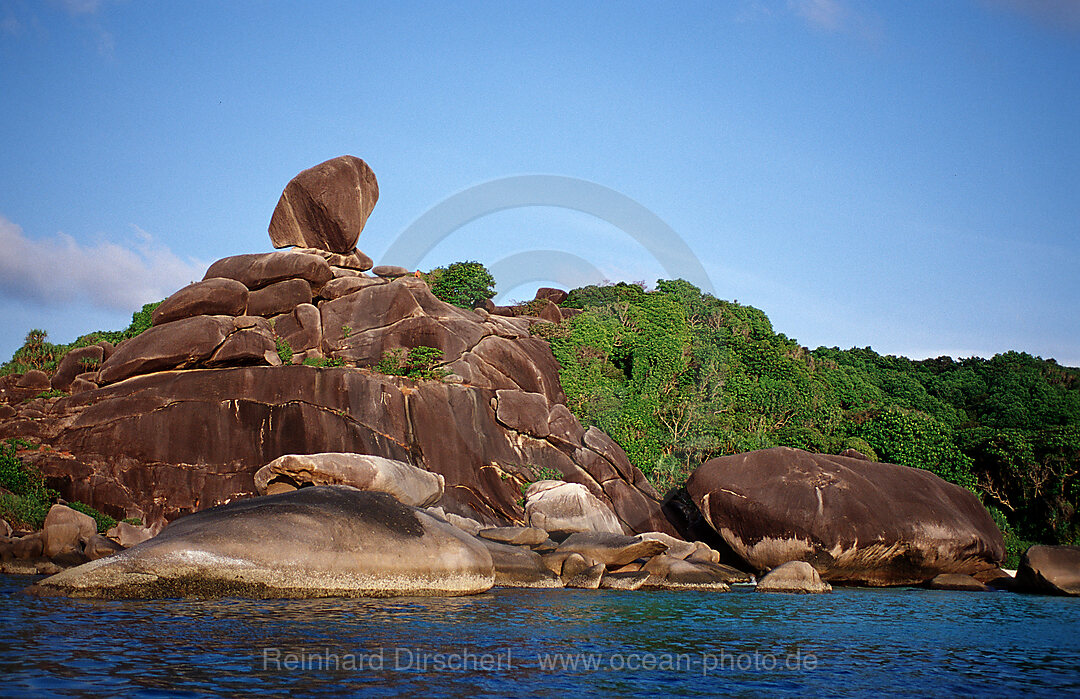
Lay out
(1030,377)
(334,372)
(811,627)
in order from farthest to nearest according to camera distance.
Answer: (1030,377) < (334,372) < (811,627)

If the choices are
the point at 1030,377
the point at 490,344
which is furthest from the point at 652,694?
the point at 1030,377

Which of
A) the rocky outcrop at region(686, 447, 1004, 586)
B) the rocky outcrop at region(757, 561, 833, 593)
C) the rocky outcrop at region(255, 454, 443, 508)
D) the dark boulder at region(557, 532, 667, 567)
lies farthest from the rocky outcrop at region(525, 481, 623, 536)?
the rocky outcrop at region(757, 561, 833, 593)

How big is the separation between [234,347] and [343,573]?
1643 centimetres

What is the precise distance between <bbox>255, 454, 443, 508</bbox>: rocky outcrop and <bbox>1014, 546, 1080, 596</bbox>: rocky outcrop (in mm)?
17586

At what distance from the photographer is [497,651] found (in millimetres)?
10453

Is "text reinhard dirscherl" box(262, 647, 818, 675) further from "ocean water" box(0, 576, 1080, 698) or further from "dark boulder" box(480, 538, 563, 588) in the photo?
"dark boulder" box(480, 538, 563, 588)

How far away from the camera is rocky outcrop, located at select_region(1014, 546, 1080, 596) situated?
23109mm

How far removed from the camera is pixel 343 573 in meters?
14.5

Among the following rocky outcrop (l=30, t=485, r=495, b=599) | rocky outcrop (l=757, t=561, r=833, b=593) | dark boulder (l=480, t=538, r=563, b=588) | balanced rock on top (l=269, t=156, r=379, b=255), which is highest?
balanced rock on top (l=269, t=156, r=379, b=255)

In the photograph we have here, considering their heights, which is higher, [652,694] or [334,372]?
[334,372]

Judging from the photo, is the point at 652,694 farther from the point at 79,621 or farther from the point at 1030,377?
the point at 1030,377

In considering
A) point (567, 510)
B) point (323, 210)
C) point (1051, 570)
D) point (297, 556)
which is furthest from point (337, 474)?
point (1051, 570)

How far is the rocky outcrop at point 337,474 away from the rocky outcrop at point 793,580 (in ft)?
31.2

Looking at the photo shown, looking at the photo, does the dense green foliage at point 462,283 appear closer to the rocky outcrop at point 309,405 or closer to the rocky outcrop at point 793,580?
the rocky outcrop at point 309,405
